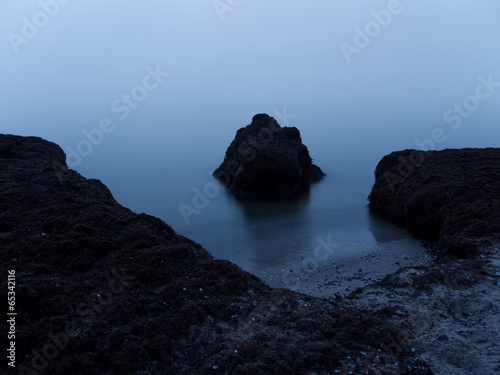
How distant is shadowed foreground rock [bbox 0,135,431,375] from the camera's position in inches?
248

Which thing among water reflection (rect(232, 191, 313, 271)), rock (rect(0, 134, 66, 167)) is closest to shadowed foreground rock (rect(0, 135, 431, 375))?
water reflection (rect(232, 191, 313, 271))

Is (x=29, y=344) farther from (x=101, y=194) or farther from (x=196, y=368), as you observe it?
(x=101, y=194)

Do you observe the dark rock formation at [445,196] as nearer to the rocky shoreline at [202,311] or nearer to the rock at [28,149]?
the rocky shoreline at [202,311]

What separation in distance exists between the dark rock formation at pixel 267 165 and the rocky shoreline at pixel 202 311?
1009 cm

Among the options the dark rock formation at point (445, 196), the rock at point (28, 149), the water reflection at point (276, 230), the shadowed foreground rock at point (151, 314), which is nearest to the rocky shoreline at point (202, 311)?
the shadowed foreground rock at point (151, 314)

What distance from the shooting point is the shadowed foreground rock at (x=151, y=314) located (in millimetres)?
6297

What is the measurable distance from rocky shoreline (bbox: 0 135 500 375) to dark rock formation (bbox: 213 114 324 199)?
10090mm

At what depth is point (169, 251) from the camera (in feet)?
30.8

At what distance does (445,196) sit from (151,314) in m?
11.0

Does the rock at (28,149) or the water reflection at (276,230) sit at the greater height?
the rock at (28,149)

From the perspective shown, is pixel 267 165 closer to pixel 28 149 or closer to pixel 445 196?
pixel 445 196

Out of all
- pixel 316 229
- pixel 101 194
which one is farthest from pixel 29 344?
pixel 316 229

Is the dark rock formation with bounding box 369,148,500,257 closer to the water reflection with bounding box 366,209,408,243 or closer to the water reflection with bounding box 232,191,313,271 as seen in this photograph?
the water reflection with bounding box 366,209,408,243

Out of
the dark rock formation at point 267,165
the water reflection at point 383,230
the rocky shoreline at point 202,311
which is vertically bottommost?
the rocky shoreline at point 202,311
